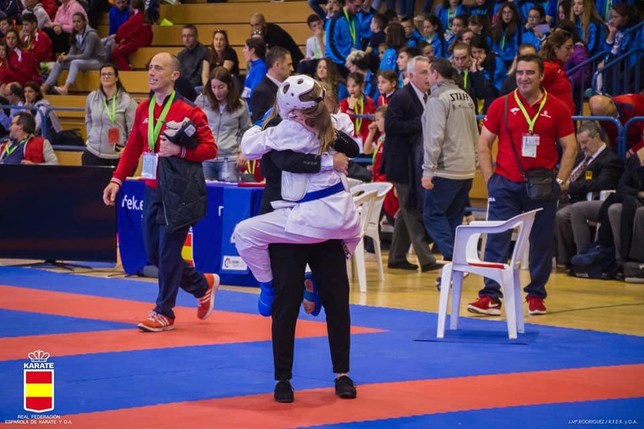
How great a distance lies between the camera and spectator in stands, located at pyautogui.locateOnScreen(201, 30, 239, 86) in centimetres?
1755

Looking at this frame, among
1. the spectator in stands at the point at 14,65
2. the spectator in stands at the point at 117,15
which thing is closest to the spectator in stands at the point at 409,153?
the spectator in stands at the point at 14,65

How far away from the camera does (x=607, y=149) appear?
12844 mm

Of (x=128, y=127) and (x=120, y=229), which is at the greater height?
(x=128, y=127)

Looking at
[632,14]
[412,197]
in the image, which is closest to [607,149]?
[412,197]

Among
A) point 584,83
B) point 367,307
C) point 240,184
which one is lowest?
point 367,307

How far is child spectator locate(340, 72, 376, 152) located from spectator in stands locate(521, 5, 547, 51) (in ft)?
7.24

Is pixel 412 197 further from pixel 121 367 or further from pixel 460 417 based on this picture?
pixel 460 417

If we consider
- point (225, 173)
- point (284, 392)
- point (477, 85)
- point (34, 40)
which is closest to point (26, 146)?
point (225, 173)

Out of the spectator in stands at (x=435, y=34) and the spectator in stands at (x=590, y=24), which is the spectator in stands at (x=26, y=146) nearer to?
the spectator in stands at (x=435, y=34)

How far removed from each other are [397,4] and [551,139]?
923 cm

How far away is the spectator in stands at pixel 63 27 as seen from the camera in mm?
21344

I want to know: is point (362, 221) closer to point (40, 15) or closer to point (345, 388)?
point (345, 388)

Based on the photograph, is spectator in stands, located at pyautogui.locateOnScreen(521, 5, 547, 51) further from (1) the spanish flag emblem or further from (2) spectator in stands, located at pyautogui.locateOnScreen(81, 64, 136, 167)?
(1) the spanish flag emblem

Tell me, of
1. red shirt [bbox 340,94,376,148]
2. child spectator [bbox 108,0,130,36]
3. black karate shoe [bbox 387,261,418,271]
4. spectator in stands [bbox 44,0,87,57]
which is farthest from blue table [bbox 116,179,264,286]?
spectator in stands [bbox 44,0,87,57]
